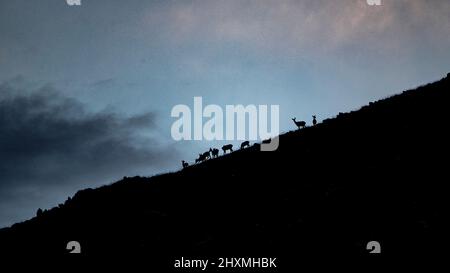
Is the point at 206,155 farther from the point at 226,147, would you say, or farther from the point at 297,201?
the point at 297,201

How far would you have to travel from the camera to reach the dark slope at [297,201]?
21250mm

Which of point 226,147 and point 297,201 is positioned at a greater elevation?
point 226,147

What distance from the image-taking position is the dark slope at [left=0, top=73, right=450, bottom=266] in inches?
837

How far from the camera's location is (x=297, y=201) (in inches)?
1056

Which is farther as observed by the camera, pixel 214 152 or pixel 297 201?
pixel 214 152

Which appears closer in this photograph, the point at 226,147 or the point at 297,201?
the point at 297,201

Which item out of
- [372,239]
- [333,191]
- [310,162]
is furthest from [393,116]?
[372,239]

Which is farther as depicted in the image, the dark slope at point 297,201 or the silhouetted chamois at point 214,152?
the silhouetted chamois at point 214,152

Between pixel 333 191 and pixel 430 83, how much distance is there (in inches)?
896

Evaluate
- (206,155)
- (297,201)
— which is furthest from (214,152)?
(297,201)

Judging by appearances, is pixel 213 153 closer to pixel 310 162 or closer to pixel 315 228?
pixel 310 162

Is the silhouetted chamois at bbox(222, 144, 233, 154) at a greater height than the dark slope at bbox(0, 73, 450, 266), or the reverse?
the silhouetted chamois at bbox(222, 144, 233, 154)

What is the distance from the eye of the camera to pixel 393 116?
3728 centimetres
